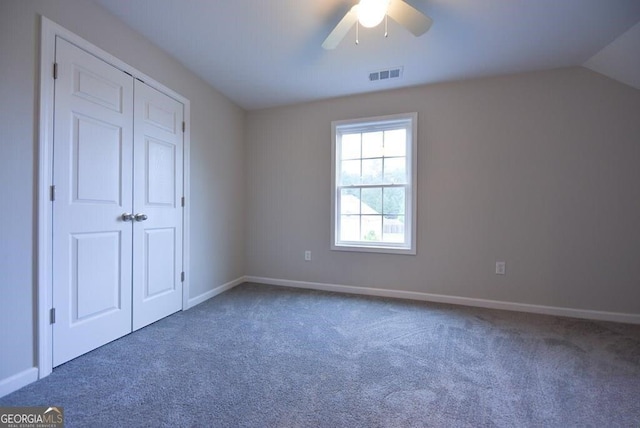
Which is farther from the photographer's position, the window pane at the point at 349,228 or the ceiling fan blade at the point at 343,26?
the window pane at the point at 349,228

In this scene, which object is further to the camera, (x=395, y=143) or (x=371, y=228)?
(x=371, y=228)

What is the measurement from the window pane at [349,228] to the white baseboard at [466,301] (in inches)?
23.9

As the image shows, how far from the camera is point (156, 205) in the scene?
7.97ft

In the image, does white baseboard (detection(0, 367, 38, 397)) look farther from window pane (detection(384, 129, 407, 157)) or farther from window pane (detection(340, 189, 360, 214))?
window pane (detection(384, 129, 407, 157))

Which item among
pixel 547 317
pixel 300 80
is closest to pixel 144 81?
pixel 300 80

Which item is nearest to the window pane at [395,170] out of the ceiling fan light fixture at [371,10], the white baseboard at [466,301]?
the white baseboard at [466,301]

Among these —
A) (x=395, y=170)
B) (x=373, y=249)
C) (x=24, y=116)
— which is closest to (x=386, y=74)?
(x=395, y=170)

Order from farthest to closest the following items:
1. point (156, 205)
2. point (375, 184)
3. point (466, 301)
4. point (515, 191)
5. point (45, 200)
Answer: point (375, 184) < point (466, 301) < point (515, 191) < point (156, 205) < point (45, 200)

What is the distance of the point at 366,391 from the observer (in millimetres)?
1525

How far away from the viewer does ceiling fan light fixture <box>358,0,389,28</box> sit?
163cm

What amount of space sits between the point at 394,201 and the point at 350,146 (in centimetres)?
89

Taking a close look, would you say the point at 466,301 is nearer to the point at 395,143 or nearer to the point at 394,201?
the point at 394,201

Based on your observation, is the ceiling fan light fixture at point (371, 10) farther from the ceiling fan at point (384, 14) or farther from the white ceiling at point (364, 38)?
the white ceiling at point (364, 38)

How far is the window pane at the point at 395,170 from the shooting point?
318 cm
